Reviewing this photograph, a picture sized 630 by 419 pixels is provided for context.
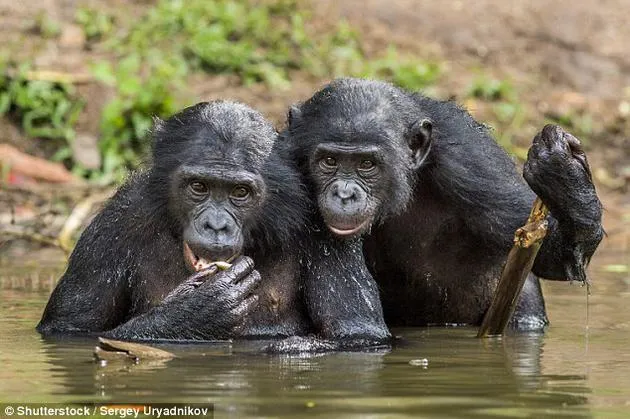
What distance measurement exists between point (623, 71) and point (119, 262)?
14.3 metres

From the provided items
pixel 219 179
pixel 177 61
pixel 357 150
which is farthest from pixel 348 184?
pixel 177 61

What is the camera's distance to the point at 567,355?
32.0ft

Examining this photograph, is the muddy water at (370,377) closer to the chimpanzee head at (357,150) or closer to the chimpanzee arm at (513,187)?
the chimpanzee arm at (513,187)

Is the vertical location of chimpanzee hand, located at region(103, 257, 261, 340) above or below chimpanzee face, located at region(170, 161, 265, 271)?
below

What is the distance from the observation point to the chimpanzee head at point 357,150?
1041cm

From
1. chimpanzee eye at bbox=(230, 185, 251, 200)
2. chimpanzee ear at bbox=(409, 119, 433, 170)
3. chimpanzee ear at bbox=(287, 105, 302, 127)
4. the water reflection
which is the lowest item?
the water reflection

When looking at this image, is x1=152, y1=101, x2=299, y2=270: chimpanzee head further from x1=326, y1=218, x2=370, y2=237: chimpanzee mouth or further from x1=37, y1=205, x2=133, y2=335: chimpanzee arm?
x1=37, y1=205, x2=133, y2=335: chimpanzee arm

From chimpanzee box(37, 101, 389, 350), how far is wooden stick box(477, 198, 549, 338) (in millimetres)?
911

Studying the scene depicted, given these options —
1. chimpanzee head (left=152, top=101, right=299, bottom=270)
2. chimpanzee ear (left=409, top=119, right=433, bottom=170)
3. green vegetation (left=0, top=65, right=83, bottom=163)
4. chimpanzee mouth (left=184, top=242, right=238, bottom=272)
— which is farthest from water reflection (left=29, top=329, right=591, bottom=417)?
green vegetation (left=0, top=65, right=83, bottom=163)

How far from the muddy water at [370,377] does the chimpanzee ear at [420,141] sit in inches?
53.3

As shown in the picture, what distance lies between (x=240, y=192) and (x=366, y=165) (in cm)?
105

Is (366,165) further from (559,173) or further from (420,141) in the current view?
(559,173)

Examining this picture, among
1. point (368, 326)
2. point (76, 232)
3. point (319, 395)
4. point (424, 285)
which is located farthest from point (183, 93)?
point (319, 395)

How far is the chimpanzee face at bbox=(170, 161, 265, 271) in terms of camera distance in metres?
9.84
